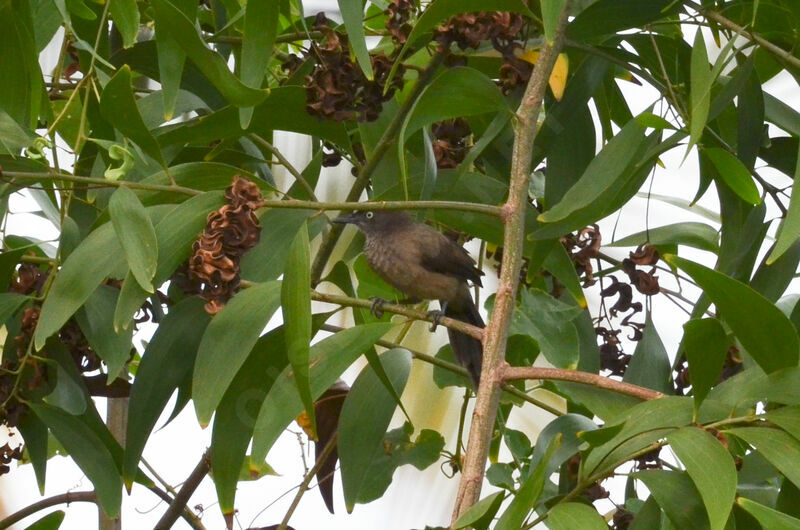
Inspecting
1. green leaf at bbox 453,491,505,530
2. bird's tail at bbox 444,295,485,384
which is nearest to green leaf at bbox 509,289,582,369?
bird's tail at bbox 444,295,485,384

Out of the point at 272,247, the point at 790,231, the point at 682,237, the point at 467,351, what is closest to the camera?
the point at 790,231

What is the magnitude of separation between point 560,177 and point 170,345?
52 centimetres

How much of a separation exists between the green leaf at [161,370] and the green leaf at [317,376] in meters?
0.15

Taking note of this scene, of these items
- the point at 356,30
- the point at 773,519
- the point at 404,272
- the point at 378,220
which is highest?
the point at 378,220

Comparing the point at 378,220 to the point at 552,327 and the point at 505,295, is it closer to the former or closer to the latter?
the point at 552,327

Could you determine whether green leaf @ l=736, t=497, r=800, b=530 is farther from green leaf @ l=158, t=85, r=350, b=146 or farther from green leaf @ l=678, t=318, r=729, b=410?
green leaf @ l=158, t=85, r=350, b=146

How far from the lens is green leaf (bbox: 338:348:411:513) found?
48.3 inches

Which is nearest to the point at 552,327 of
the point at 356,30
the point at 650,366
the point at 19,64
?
the point at 650,366

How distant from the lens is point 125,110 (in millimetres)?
1010

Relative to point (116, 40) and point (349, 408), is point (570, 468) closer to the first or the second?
point (349, 408)

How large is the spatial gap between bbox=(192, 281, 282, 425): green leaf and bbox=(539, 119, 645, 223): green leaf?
0.94 ft

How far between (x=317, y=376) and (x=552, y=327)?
1.13 ft

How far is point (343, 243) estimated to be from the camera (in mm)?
2559

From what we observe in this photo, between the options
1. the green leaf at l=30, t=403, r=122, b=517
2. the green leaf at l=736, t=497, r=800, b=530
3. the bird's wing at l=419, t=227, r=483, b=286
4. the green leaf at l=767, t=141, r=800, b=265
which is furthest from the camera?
the bird's wing at l=419, t=227, r=483, b=286
